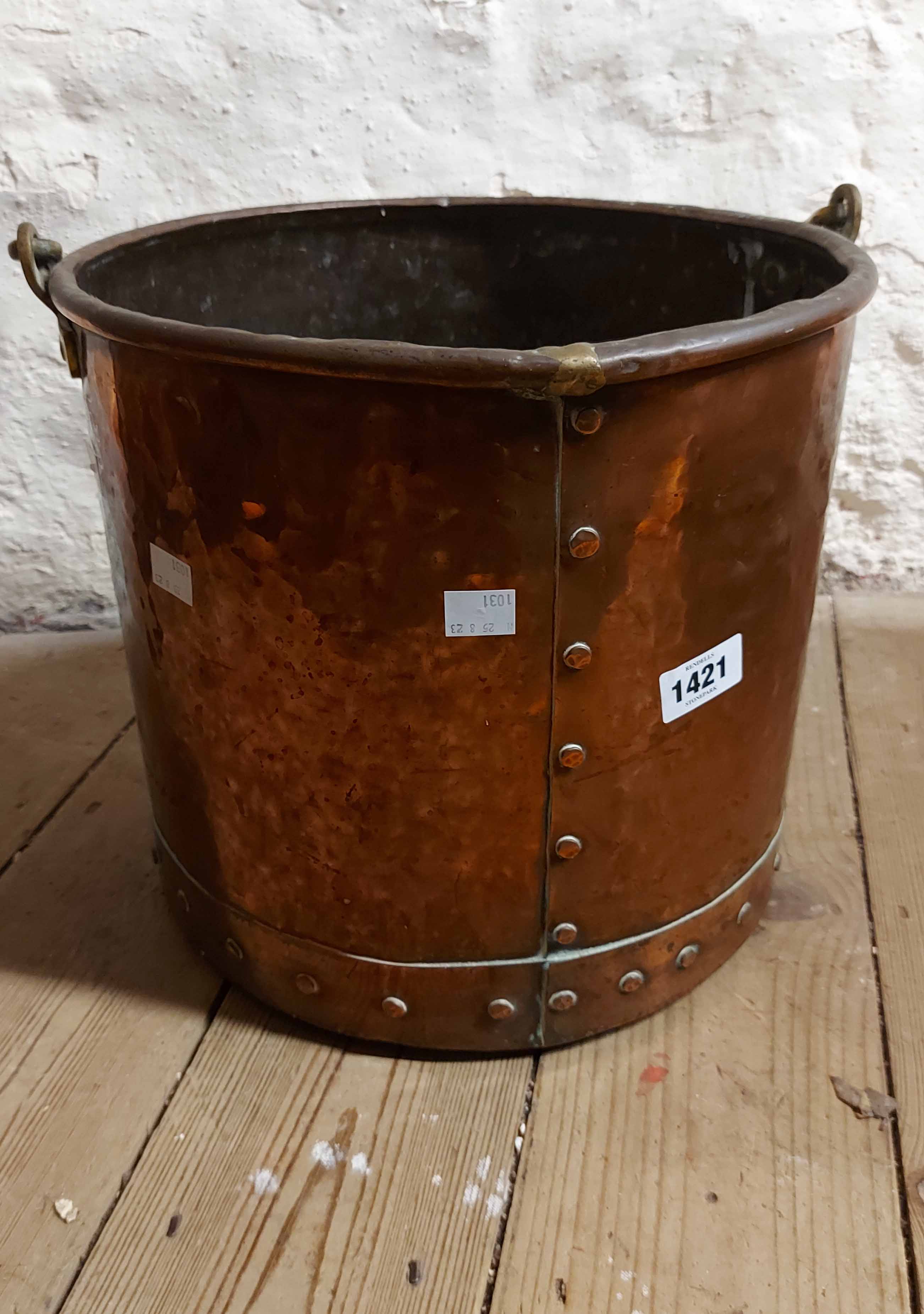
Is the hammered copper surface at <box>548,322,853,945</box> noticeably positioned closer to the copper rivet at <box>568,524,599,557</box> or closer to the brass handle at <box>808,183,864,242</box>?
the copper rivet at <box>568,524,599,557</box>

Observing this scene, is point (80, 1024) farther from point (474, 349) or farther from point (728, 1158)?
point (474, 349)

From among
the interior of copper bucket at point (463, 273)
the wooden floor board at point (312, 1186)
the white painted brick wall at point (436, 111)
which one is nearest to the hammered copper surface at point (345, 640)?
the wooden floor board at point (312, 1186)

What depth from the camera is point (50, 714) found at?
1.35 m

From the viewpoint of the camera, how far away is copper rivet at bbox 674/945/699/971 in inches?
34.4

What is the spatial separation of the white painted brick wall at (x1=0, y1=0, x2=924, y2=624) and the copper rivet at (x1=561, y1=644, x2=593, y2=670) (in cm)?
84

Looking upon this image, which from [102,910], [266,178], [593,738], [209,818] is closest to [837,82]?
[266,178]

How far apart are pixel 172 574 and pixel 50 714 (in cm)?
69

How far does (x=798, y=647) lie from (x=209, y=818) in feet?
1.59

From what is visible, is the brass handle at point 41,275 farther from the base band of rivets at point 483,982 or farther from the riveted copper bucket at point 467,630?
the base band of rivets at point 483,982

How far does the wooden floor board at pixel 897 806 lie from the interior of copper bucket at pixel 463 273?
0.54 metres

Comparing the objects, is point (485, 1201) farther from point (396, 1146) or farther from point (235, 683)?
point (235, 683)

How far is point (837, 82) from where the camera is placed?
1282mm

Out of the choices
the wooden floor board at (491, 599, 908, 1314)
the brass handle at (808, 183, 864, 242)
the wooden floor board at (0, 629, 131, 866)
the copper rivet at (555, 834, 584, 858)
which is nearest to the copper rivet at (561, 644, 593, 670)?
the copper rivet at (555, 834, 584, 858)

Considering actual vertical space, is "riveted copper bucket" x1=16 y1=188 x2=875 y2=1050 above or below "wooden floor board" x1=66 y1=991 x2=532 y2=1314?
above
